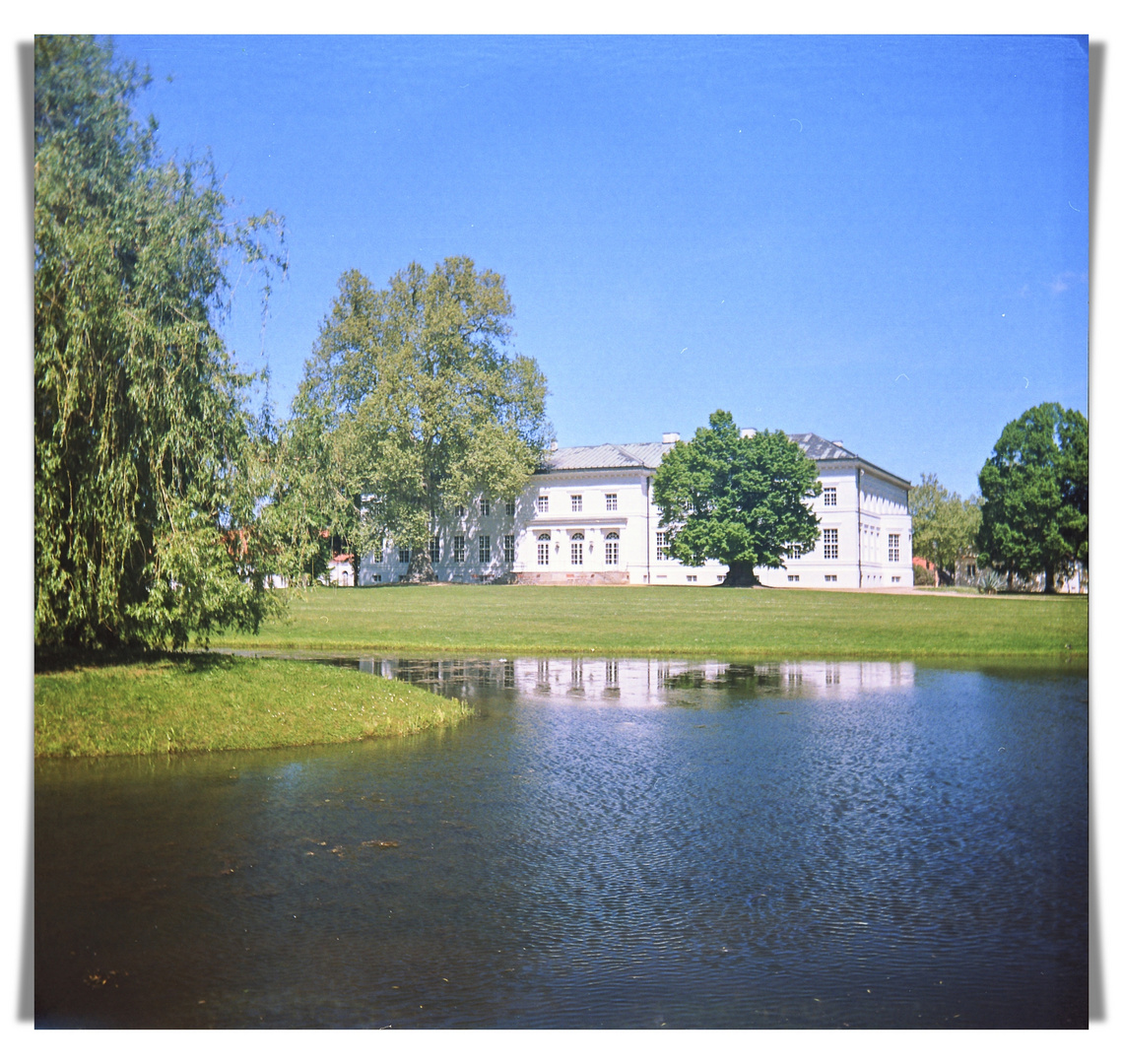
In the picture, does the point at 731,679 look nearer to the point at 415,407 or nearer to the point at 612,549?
the point at 612,549

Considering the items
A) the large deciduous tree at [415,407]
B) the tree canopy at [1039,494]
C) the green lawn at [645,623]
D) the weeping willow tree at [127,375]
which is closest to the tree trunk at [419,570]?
the large deciduous tree at [415,407]

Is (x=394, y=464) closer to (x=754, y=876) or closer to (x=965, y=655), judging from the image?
(x=754, y=876)

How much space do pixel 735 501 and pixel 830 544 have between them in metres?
1.09

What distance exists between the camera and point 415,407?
10102 millimetres

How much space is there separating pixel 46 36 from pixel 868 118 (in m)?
4.32

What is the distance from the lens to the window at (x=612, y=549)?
10.7 metres

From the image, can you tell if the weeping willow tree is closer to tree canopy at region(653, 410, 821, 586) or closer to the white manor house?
the white manor house

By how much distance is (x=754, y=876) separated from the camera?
486cm

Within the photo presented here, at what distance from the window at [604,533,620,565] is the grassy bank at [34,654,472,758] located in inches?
88.6

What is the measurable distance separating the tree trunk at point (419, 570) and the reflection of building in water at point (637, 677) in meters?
1.16

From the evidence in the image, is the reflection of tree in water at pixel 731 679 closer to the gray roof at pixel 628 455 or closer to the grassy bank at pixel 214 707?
the gray roof at pixel 628 455

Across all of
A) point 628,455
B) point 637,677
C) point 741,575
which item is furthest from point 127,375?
point 637,677

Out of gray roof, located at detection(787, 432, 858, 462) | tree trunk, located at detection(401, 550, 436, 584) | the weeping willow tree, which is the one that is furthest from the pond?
gray roof, located at detection(787, 432, 858, 462)
